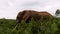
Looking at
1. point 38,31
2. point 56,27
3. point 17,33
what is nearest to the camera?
point 56,27

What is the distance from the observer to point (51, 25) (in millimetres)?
5336

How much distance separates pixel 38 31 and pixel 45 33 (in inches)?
13.8

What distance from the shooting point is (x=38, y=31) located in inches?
222

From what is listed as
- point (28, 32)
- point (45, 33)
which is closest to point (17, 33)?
point (28, 32)

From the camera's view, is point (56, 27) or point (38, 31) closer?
point (56, 27)

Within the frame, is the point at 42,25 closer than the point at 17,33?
Yes

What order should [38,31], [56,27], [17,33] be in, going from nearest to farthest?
[56,27] < [38,31] < [17,33]

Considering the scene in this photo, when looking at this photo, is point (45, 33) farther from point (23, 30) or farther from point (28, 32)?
point (23, 30)

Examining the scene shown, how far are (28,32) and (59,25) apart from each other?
0.76 m

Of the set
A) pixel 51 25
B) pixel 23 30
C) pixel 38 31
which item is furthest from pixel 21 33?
pixel 51 25

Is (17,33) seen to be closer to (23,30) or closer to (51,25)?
(23,30)

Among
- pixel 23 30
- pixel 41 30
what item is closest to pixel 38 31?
pixel 41 30

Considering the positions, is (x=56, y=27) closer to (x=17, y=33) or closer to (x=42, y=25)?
(x=42, y=25)

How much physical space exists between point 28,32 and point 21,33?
1.48 ft
